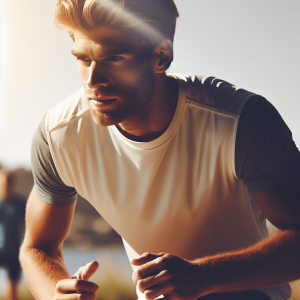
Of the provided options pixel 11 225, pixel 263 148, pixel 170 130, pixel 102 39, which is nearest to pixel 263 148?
pixel 263 148

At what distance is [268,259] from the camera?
785 millimetres

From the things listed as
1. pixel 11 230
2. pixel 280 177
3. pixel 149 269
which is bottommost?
pixel 11 230

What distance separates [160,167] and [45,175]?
354 millimetres

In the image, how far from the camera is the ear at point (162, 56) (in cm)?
89

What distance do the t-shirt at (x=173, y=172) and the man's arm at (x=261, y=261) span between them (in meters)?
0.07

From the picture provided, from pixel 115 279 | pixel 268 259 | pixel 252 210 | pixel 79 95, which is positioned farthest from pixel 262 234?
pixel 115 279

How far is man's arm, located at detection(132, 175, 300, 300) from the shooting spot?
707 millimetres

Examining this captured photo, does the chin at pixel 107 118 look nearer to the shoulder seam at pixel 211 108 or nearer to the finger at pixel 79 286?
the shoulder seam at pixel 211 108

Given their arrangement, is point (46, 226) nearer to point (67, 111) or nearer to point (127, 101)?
point (67, 111)

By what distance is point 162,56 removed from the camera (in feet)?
2.97

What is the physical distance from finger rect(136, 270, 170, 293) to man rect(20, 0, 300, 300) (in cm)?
2

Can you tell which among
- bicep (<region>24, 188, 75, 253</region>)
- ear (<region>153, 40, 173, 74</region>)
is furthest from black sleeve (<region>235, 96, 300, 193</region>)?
bicep (<region>24, 188, 75, 253</region>)

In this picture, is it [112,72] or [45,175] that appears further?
[45,175]

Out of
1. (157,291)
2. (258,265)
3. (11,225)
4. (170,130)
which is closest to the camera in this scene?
(157,291)
